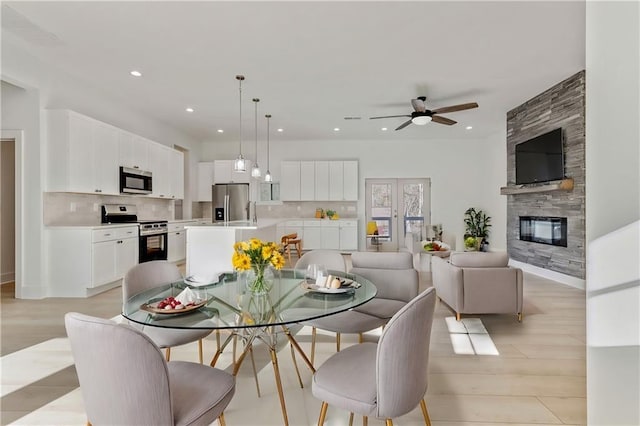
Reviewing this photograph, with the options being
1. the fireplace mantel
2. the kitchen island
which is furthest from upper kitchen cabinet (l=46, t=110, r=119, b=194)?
the fireplace mantel

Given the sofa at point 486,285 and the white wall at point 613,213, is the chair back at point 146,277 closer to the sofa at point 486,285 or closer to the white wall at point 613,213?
the white wall at point 613,213

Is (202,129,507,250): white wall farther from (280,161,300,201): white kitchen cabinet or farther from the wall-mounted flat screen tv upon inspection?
the wall-mounted flat screen tv

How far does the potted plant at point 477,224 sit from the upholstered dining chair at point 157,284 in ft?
23.1

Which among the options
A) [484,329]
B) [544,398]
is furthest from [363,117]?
[544,398]

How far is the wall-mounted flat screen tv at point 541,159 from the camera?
485 centimetres

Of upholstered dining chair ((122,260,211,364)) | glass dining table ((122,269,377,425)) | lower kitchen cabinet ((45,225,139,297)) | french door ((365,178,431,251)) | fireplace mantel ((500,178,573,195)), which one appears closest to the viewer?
glass dining table ((122,269,377,425))

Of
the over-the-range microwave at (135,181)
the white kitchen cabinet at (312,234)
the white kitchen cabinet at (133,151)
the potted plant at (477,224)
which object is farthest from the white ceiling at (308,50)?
the potted plant at (477,224)

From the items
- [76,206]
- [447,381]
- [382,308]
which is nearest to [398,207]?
[382,308]

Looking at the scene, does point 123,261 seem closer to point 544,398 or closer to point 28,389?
point 28,389

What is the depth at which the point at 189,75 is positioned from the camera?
429 cm

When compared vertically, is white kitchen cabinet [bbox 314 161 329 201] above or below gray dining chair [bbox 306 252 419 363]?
above

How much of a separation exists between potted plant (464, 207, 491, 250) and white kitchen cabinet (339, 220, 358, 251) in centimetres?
265

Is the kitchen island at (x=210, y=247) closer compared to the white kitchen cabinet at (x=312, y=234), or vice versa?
the kitchen island at (x=210, y=247)

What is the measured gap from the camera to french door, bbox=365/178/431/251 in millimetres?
8320
